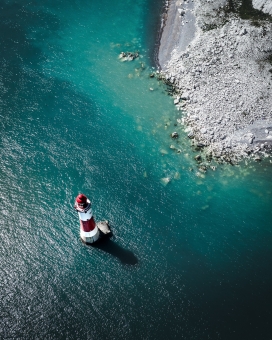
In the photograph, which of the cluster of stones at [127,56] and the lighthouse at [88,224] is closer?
the lighthouse at [88,224]

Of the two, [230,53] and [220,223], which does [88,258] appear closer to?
[220,223]

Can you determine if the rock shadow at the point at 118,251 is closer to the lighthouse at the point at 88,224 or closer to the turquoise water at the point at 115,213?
the turquoise water at the point at 115,213

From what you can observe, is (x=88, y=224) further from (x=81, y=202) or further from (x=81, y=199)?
(x=81, y=199)

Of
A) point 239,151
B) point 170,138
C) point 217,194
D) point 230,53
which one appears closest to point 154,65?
point 230,53

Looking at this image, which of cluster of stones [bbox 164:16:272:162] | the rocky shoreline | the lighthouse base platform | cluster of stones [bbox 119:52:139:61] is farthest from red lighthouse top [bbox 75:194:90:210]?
cluster of stones [bbox 119:52:139:61]

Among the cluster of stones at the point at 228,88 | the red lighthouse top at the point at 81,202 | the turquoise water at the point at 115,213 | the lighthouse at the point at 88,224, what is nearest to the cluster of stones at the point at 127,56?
the turquoise water at the point at 115,213

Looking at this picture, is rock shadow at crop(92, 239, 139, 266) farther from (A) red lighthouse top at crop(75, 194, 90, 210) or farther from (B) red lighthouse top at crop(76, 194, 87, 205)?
(B) red lighthouse top at crop(76, 194, 87, 205)
